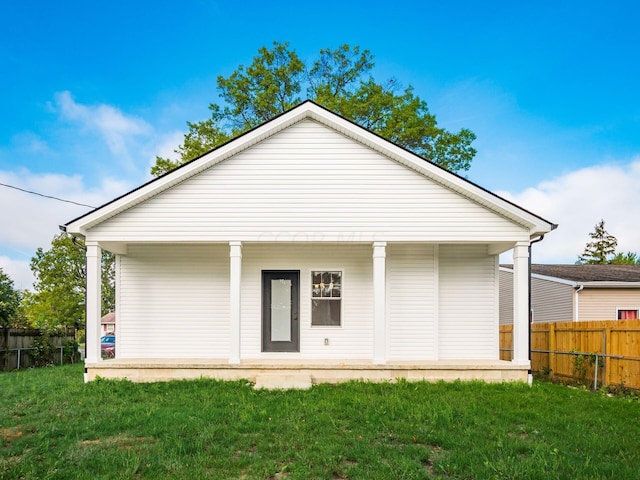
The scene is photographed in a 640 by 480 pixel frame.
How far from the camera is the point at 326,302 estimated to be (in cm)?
1176

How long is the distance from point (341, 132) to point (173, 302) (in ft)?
18.2

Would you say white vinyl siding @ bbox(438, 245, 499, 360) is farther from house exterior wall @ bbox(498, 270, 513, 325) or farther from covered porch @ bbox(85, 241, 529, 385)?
house exterior wall @ bbox(498, 270, 513, 325)

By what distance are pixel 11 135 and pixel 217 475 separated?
19627mm

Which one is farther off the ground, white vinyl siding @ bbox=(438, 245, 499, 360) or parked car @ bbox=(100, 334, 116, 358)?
white vinyl siding @ bbox=(438, 245, 499, 360)

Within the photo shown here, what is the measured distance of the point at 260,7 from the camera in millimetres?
17219

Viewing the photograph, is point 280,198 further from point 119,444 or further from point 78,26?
point 78,26

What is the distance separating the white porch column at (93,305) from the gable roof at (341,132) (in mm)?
513

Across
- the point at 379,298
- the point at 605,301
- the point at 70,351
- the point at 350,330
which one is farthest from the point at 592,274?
the point at 70,351

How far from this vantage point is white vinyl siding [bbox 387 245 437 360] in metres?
11.4

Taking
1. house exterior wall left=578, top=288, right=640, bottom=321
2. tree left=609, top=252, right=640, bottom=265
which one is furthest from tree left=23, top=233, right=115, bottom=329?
tree left=609, top=252, right=640, bottom=265

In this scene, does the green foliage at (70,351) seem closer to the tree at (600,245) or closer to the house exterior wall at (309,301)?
the house exterior wall at (309,301)

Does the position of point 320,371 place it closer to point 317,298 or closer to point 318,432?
point 317,298

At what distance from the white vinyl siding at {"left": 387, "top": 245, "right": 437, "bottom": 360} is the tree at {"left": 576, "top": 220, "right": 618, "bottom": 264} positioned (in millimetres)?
36365

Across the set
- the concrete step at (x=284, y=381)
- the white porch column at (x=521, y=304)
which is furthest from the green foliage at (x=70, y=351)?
the white porch column at (x=521, y=304)
